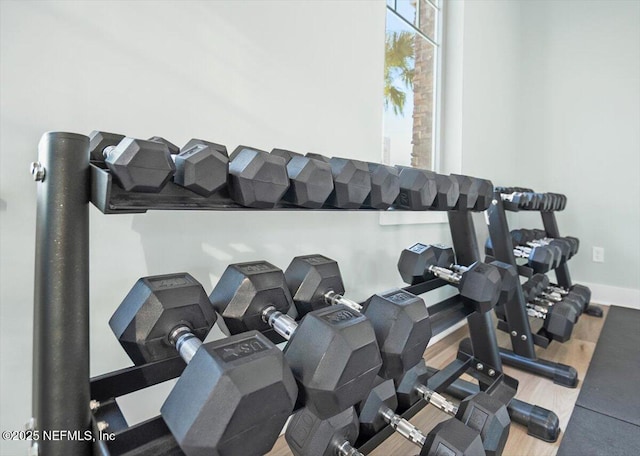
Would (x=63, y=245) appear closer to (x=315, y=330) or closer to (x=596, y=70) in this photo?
(x=315, y=330)

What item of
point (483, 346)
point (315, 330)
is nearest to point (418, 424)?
point (483, 346)

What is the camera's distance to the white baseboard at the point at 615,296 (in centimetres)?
274

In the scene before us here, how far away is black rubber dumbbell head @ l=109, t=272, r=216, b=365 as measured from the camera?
24.0 inches

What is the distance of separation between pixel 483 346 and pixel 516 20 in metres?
3.18

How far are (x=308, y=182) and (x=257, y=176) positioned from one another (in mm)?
141

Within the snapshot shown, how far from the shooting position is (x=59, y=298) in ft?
1.46

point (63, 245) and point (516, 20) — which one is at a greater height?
point (516, 20)

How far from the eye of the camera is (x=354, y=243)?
4.90 feet

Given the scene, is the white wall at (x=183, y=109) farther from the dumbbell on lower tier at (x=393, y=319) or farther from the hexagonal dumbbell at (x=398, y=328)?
the hexagonal dumbbell at (x=398, y=328)

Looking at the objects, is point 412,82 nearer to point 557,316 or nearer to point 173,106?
point 557,316

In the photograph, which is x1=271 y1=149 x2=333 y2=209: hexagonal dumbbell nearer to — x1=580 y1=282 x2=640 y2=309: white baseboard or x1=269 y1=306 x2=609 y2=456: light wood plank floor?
x1=269 y1=306 x2=609 y2=456: light wood plank floor

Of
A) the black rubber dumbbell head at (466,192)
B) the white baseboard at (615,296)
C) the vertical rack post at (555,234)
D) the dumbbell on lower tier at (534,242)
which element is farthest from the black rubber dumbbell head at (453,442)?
the white baseboard at (615,296)

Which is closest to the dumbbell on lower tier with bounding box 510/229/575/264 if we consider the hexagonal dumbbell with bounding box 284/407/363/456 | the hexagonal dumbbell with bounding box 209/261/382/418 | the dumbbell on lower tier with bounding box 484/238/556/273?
the dumbbell on lower tier with bounding box 484/238/556/273

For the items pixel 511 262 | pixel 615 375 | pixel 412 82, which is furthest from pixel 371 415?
pixel 412 82
